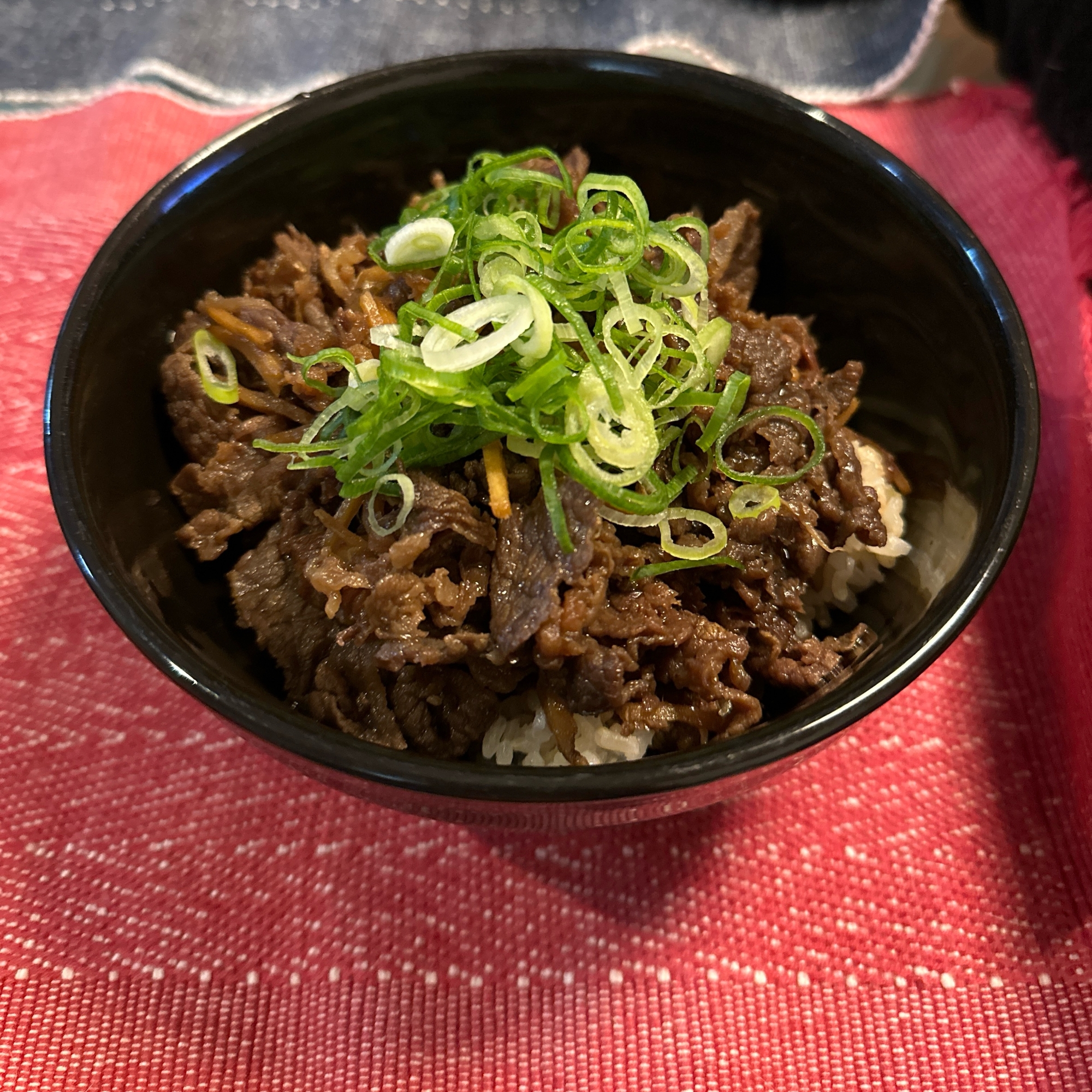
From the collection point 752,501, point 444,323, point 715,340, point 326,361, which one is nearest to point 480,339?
point 444,323

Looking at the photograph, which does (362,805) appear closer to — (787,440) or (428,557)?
(428,557)

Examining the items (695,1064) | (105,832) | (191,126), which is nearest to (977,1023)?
(695,1064)

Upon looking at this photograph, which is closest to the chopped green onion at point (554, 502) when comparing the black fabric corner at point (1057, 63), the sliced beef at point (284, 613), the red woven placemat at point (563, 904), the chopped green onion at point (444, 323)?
the chopped green onion at point (444, 323)

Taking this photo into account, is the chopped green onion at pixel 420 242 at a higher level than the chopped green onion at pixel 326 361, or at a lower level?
higher

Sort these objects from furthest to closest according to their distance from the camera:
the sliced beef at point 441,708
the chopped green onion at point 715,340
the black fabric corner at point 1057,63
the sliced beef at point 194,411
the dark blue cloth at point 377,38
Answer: the dark blue cloth at point 377,38, the black fabric corner at point 1057,63, the sliced beef at point 194,411, the chopped green onion at point 715,340, the sliced beef at point 441,708

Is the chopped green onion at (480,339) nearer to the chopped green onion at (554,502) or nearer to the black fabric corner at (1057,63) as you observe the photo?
the chopped green onion at (554,502)

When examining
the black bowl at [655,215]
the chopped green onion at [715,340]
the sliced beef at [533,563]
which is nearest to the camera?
the black bowl at [655,215]
